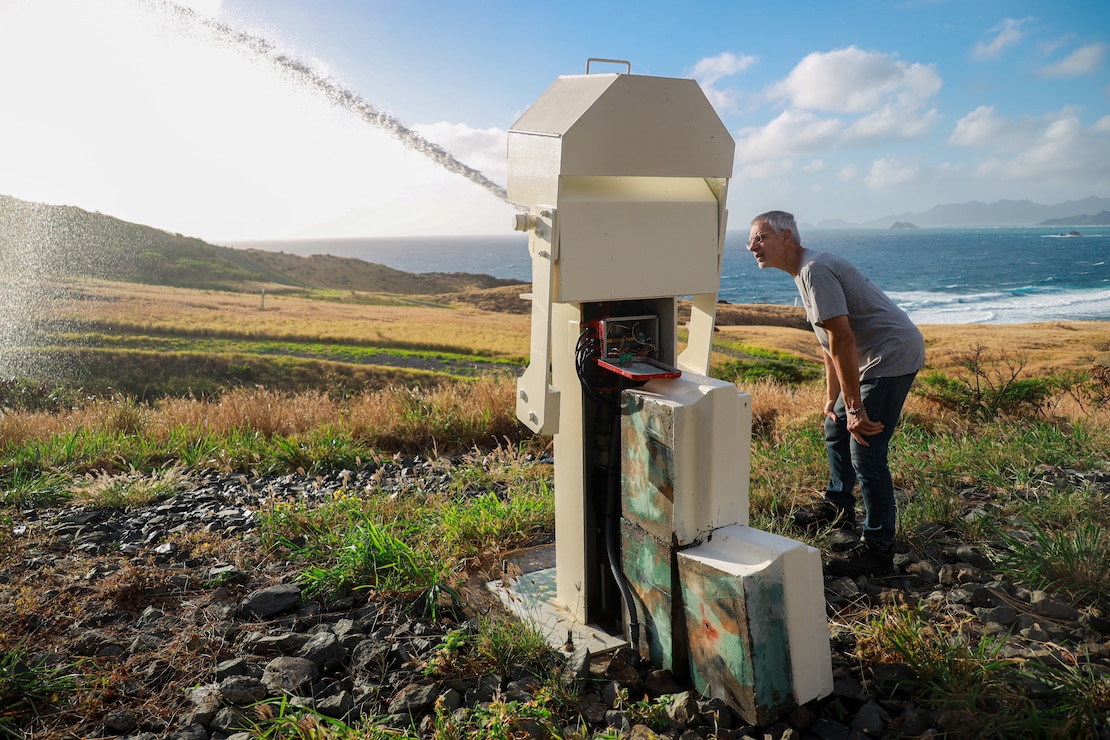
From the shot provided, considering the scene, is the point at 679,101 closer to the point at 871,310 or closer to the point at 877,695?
the point at 871,310

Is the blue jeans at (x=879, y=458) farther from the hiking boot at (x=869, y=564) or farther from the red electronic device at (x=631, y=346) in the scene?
the red electronic device at (x=631, y=346)

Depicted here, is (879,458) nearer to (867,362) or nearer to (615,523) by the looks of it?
(867,362)

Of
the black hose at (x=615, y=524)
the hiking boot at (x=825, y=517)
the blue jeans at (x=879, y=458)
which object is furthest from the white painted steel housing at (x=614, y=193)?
the hiking boot at (x=825, y=517)

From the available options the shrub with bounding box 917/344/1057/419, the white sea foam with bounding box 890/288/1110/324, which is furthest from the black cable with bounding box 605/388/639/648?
the white sea foam with bounding box 890/288/1110/324

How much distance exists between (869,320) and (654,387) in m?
1.35

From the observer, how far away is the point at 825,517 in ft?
12.9

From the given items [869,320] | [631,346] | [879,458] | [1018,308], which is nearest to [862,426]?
[879,458]

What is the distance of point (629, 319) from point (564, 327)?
24cm

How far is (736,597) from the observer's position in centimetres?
220

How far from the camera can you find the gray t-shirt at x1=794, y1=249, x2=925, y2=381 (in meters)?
3.16

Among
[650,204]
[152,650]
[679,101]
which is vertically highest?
[679,101]

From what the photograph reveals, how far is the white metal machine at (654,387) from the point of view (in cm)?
226

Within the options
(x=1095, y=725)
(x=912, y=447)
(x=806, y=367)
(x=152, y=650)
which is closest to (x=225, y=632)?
(x=152, y=650)

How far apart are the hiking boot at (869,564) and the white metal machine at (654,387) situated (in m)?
1.05
